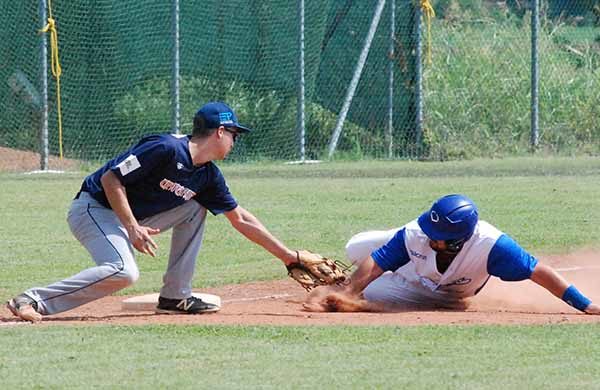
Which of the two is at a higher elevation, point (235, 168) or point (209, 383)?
point (209, 383)

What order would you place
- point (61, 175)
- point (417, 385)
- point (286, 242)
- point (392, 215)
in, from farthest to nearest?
point (61, 175) → point (392, 215) → point (286, 242) → point (417, 385)

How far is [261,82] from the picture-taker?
65.4 ft

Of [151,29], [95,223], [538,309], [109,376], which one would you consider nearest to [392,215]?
[538,309]

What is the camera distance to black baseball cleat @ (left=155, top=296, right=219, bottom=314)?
7.71m

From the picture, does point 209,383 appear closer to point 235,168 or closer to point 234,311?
point 234,311

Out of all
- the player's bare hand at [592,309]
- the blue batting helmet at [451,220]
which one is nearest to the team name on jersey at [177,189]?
the blue batting helmet at [451,220]

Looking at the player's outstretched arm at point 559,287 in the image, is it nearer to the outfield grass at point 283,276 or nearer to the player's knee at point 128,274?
the outfield grass at point 283,276

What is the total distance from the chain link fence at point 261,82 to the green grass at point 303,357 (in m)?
12.3

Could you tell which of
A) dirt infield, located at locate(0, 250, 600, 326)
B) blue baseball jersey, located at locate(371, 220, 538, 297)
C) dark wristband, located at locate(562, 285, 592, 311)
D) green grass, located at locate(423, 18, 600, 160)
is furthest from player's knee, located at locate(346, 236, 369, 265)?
green grass, located at locate(423, 18, 600, 160)

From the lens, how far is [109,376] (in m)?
5.48

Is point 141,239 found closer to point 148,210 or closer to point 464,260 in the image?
point 148,210

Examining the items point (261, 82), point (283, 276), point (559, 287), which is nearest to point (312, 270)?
point (559, 287)

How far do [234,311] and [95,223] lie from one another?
1.18 meters

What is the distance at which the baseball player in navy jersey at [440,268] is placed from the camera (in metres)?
7.30
